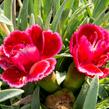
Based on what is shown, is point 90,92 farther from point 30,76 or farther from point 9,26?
point 9,26

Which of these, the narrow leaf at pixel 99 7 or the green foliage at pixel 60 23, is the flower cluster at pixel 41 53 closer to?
the green foliage at pixel 60 23

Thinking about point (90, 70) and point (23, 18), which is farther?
point (23, 18)

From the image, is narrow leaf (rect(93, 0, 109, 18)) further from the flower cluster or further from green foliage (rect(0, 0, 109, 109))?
the flower cluster

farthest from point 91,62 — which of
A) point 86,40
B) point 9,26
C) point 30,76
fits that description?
point 9,26

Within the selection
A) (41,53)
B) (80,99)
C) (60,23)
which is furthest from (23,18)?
(80,99)

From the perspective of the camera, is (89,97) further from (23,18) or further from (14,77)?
(23,18)

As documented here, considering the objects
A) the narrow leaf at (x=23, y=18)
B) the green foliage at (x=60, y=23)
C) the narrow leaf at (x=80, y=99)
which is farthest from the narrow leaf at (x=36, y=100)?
the narrow leaf at (x=23, y=18)
